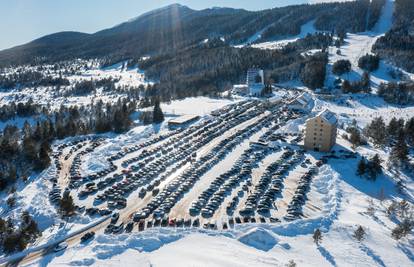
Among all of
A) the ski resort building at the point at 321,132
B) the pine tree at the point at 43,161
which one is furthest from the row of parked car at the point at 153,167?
the ski resort building at the point at 321,132

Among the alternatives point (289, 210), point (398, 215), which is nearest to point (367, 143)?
point (398, 215)

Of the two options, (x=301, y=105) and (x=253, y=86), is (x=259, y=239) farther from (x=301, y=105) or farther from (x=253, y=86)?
(x=253, y=86)

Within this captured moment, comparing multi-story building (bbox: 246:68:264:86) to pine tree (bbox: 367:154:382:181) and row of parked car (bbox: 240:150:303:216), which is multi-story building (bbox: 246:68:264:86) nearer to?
row of parked car (bbox: 240:150:303:216)

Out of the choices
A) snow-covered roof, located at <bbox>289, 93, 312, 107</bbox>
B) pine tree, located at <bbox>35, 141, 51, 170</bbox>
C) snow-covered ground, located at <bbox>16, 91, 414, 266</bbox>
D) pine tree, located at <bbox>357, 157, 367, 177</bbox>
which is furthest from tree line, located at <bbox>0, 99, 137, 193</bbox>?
pine tree, located at <bbox>357, 157, 367, 177</bbox>

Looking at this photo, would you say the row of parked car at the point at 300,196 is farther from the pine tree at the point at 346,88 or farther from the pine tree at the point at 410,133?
the pine tree at the point at 346,88

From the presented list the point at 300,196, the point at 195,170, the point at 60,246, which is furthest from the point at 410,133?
the point at 60,246

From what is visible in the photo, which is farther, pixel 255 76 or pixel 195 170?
pixel 255 76
